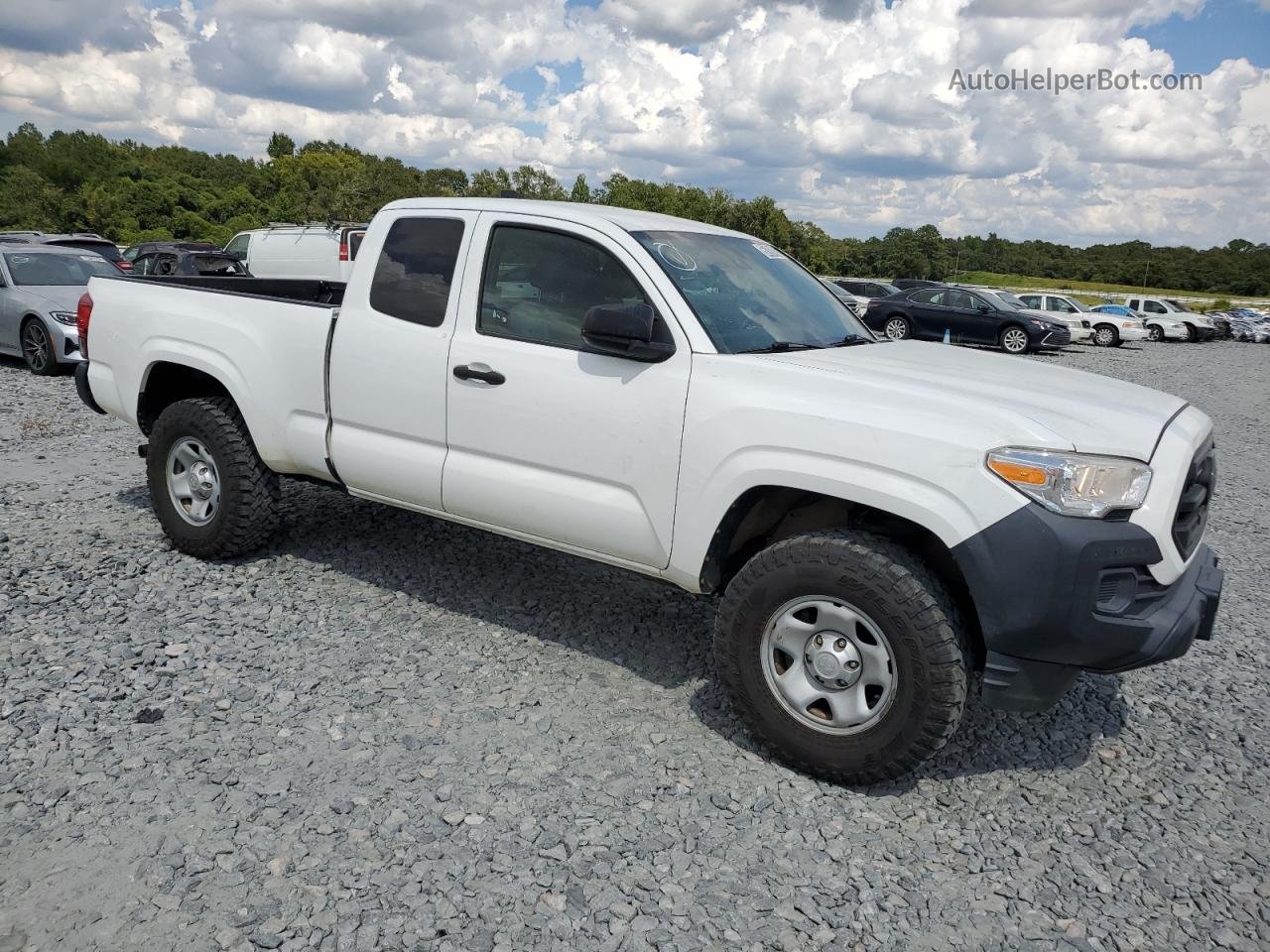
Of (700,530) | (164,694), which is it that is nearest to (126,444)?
(164,694)

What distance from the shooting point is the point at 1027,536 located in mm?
2967

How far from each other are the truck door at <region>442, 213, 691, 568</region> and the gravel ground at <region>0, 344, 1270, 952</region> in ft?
2.50

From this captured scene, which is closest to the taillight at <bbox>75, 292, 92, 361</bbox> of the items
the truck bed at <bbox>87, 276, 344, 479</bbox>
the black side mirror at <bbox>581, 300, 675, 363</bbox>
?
the truck bed at <bbox>87, 276, 344, 479</bbox>

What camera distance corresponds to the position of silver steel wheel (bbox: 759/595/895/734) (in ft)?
10.8

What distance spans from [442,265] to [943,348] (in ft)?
7.80

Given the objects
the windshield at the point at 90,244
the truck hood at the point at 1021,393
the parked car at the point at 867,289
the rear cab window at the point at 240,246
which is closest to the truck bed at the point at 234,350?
the truck hood at the point at 1021,393

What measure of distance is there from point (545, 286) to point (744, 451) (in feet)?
4.15

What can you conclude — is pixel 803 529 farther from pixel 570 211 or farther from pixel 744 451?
pixel 570 211

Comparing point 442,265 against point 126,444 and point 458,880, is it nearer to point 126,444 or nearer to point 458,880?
point 458,880

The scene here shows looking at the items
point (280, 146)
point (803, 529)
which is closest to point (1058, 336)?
point (803, 529)

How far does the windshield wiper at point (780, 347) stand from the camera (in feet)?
12.6

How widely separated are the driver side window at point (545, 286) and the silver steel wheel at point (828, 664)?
1.41 m

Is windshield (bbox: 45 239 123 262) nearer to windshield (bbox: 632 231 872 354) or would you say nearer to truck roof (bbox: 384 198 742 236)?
truck roof (bbox: 384 198 742 236)

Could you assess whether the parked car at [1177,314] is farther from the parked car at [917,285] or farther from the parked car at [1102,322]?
the parked car at [917,285]
